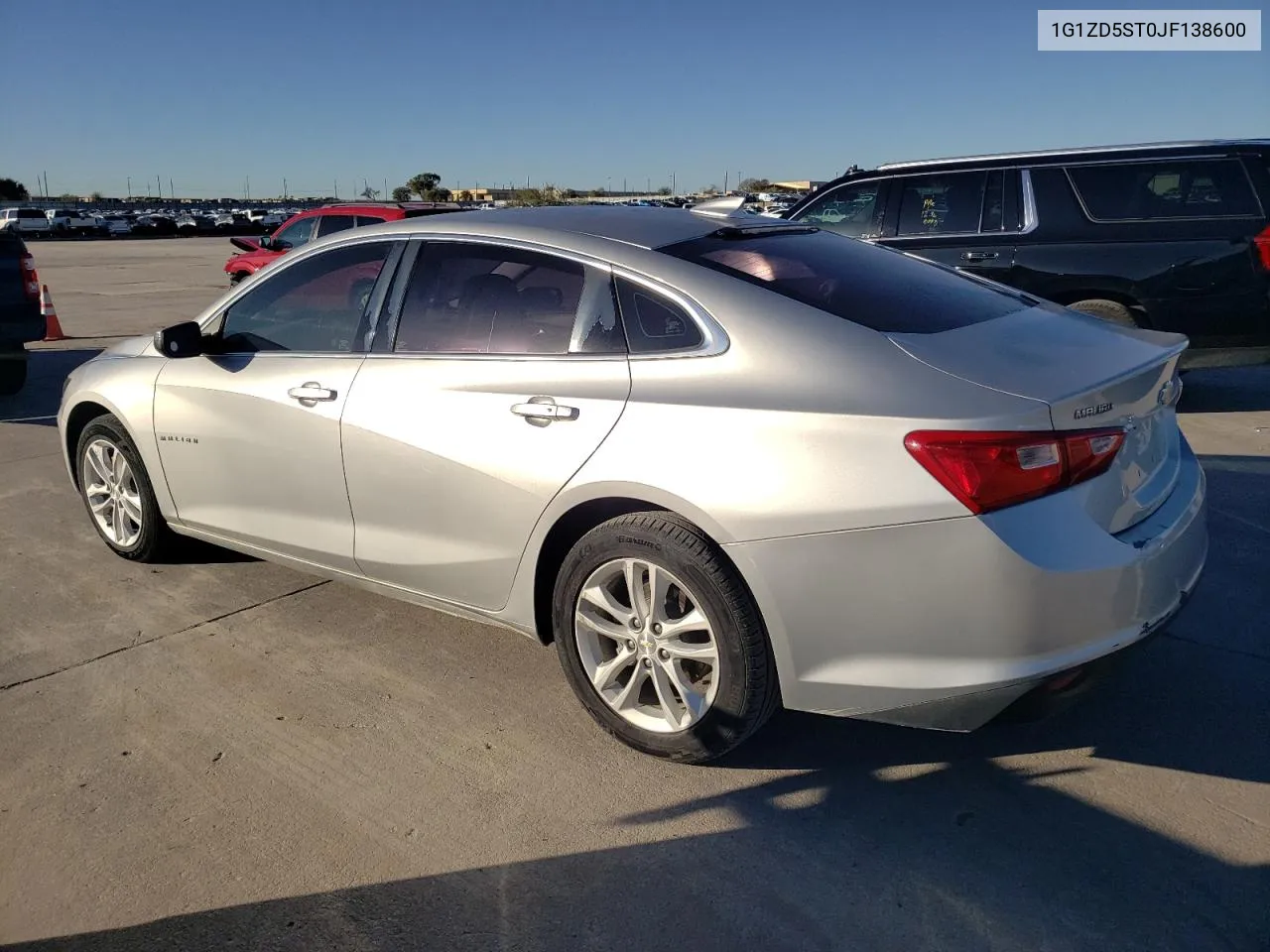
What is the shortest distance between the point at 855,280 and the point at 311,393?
201cm

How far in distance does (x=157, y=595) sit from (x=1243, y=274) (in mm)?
7219

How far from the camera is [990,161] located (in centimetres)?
838

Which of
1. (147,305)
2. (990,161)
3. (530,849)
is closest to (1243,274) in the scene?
(990,161)

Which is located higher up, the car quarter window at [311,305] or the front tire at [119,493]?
the car quarter window at [311,305]

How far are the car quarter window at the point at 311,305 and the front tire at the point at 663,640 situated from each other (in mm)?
1444

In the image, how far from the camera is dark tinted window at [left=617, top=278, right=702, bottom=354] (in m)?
3.13

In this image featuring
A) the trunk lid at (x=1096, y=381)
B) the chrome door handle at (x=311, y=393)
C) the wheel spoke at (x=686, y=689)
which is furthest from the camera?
the chrome door handle at (x=311, y=393)

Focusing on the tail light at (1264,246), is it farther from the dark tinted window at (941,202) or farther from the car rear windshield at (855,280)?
the car rear windshield at (855,280)

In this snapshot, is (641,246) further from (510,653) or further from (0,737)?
(0,737)

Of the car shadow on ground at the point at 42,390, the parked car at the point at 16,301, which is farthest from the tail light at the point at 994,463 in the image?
the parked car at the point at 16,301

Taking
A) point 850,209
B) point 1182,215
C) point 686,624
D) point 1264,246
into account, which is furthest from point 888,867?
point 850,209

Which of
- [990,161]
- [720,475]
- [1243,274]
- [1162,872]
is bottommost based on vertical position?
[1162,872]

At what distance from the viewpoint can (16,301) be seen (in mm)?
9234

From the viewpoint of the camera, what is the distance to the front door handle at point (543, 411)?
322 cm
